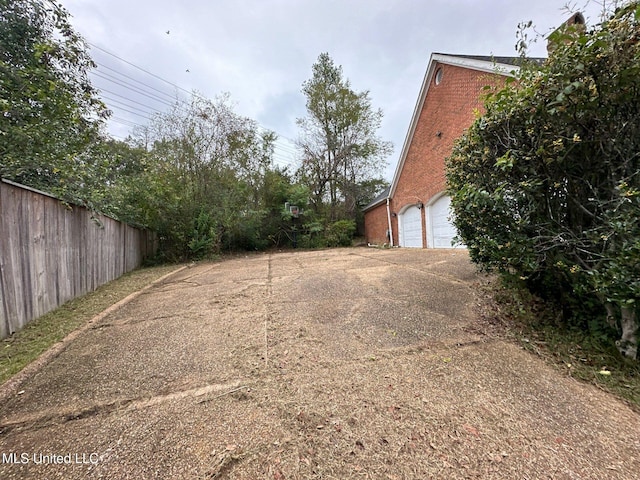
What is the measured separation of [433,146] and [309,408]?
9745 mm

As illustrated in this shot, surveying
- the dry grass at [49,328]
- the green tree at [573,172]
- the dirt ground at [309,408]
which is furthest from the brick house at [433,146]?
the dry grass at [49,328]

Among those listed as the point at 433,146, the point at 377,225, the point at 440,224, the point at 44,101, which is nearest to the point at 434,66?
the point at 433,146

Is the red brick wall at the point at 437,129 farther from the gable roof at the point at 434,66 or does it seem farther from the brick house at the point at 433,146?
the gable roof at the point at 434,66

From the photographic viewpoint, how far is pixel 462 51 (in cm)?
875

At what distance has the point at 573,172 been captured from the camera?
6.59ft

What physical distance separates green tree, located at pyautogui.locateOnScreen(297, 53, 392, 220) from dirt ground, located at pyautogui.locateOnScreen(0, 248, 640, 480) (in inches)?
505

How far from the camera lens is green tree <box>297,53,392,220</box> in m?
15.0

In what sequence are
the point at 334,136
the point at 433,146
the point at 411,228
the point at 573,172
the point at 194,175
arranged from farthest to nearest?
the point at 334,136, the point at 411,228, the point at 433,146, the point at 194,175, the point at 573,172

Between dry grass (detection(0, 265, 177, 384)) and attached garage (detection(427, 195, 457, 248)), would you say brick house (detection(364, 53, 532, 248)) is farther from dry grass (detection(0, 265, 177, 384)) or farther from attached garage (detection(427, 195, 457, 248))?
dry grass (detection(0, 265, 177, 384))

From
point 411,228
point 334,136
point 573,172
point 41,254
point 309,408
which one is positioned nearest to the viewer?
point 309,408

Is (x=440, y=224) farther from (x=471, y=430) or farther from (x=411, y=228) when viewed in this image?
(x=471, y=430)

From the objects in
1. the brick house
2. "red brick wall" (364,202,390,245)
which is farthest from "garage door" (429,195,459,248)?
"red brick wall" (364,202,390,245)

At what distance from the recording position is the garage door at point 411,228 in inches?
392

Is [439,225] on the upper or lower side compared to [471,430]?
upper
